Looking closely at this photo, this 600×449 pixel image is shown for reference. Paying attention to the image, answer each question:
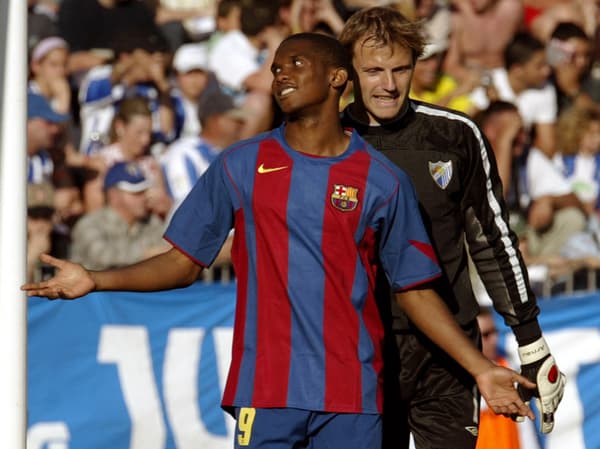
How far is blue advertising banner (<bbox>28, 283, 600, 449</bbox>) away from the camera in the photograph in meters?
7.62

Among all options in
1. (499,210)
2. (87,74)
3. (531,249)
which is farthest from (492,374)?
(87,74)

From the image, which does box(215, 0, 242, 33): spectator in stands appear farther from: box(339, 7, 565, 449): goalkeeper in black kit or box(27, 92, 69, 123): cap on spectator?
box(339, 7, 565, 449): goalkeeper in black kit

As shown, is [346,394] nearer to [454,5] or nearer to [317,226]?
[317,226]

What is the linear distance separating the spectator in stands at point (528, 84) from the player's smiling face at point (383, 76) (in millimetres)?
5697

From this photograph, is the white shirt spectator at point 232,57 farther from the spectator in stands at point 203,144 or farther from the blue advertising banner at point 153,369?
the blue advertising banner at point 153,369

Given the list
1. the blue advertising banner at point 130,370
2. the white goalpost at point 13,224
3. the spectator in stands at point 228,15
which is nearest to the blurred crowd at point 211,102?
the spectator in stands at point 228,15

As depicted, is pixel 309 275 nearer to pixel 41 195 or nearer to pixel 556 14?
pixel 41 195

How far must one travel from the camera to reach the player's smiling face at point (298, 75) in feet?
13.8

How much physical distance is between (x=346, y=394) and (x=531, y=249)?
5819mm

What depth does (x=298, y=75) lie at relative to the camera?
4.21 metres

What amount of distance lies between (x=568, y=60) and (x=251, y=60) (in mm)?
2853

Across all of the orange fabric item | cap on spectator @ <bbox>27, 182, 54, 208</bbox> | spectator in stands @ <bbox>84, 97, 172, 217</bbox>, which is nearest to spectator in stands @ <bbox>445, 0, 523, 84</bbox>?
spectator in stands @ <bbox>84, 97, 172, 217</bbox>

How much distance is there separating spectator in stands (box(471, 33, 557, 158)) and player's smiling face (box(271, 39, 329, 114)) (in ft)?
21.3

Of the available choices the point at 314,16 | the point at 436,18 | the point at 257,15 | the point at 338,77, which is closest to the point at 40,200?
the point at 257,15
